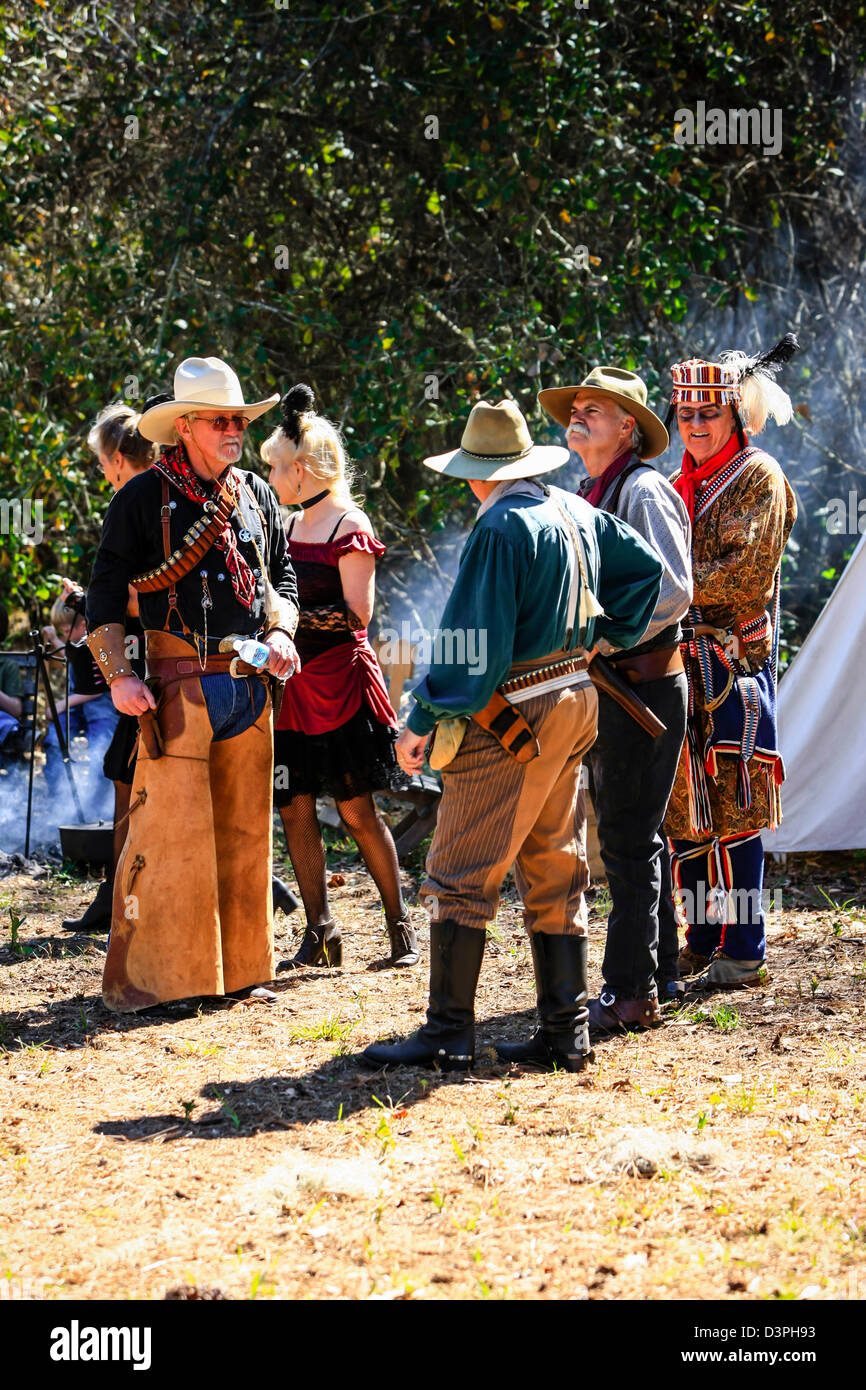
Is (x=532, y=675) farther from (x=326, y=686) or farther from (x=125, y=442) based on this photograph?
(x=125, y=442)

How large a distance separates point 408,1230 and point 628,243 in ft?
23.1

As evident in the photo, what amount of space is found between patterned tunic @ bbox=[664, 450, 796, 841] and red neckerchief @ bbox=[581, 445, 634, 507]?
54 centimetres

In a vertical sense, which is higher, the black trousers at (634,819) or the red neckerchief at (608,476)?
the red neckerchief at (608,476)

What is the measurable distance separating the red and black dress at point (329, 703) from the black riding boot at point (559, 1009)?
143 centimetres

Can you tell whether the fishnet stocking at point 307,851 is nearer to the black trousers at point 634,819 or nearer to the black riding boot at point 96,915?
the black riding boot at point 96,915

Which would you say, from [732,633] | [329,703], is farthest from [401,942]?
[732,633]

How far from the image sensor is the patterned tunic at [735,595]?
15.8ft

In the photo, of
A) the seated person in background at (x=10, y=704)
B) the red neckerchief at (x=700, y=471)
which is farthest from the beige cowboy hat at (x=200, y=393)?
the seated person in background at (x=10, y=704)

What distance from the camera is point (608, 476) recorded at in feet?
14.7

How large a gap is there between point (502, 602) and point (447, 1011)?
1201mm

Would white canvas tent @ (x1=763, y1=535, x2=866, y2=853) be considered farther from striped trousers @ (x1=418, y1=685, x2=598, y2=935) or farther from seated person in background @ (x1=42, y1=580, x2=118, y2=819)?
seated person in background @ (x1=42, y1=580, x2=118, y2=819)

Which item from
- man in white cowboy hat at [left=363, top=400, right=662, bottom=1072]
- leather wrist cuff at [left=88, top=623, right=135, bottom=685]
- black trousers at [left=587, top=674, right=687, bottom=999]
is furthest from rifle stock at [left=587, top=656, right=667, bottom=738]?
leather wrist cuff at [left=88, top=623, right=135, bottom=685]

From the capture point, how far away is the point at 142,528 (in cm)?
452

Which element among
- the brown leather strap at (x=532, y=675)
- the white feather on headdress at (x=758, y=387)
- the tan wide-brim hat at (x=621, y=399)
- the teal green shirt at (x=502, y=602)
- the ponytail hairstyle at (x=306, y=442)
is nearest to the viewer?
the teal green shirt at (x=502, y=602)
